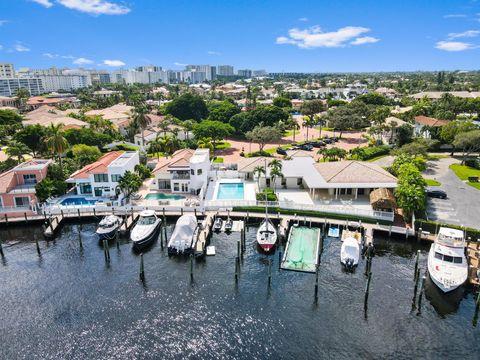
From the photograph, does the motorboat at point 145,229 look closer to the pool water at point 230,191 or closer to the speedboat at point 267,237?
the pool water at point 230,191

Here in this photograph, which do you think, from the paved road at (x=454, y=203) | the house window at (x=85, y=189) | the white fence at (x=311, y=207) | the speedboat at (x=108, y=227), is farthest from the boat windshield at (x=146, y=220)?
the paved road at (x=454, y=203)

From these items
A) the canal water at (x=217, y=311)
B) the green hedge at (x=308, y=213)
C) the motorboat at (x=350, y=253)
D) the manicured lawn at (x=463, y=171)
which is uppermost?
the manicured lawn at (x=463, y=171)

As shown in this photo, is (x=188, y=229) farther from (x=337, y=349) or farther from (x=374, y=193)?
(x=374, y=193)

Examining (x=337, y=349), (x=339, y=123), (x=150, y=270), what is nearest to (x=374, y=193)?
(x=337, y=349)

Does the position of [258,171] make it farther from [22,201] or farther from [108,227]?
[22,201]

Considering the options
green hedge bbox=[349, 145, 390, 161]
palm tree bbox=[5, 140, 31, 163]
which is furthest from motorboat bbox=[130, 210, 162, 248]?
green hedge bbox=[349, 145, 390, 161]
